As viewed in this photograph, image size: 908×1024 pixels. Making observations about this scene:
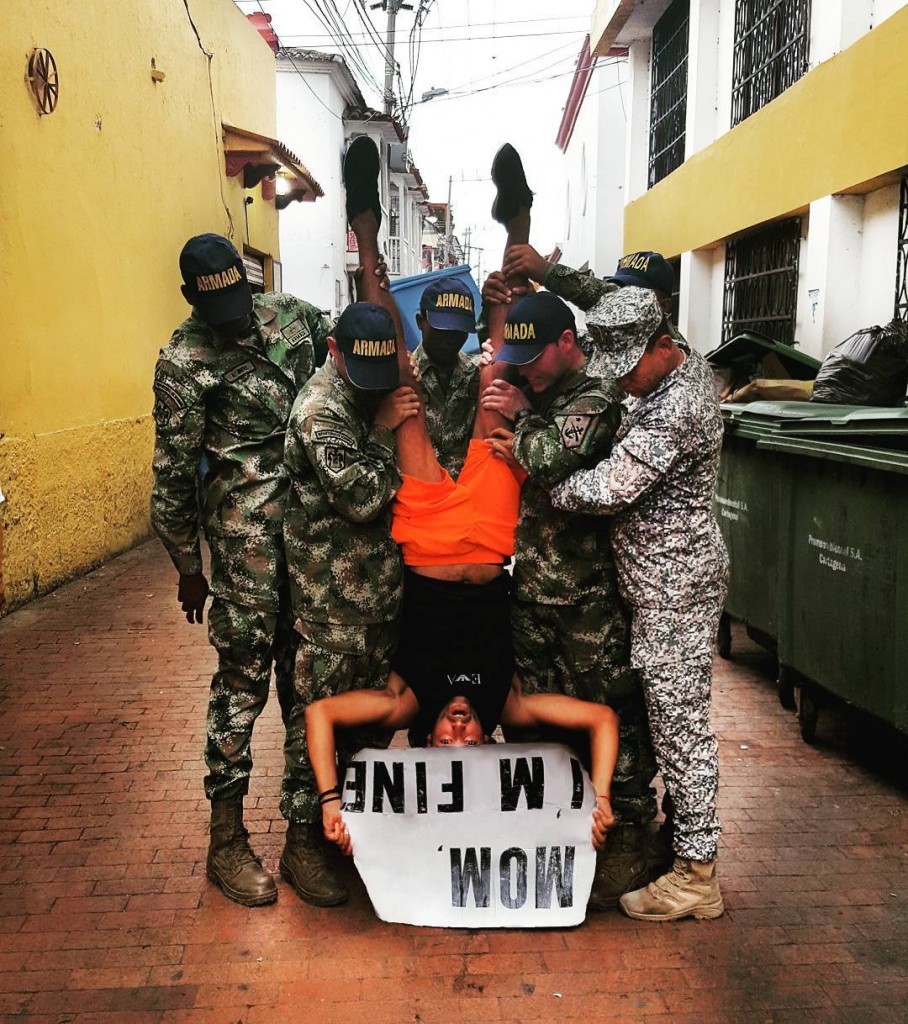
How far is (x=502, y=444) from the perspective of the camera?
308cm

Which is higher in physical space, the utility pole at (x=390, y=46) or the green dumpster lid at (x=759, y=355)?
the utility pole at (x=390, y=46)

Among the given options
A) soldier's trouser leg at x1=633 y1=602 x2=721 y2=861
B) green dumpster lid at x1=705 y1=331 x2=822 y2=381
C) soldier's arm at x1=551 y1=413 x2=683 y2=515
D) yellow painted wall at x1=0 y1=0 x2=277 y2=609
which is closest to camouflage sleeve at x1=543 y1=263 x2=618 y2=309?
soldier's arm at x1=551 y1=413 x2=683 y2=515

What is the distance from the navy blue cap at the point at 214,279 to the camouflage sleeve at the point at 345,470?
555 mm

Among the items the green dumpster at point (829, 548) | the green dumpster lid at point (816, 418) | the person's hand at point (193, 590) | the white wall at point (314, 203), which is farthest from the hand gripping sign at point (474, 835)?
the white wall at point (314, 203)

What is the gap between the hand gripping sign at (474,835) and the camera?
3.03 metres

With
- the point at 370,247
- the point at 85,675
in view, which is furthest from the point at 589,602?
the point at 85,675

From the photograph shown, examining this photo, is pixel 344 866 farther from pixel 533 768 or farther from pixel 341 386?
pixel 341 386

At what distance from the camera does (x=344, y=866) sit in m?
3.42

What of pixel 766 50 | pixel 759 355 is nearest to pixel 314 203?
pixel 766 50

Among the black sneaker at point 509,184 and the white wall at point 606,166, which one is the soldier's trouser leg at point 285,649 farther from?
the white wall at point 606,166

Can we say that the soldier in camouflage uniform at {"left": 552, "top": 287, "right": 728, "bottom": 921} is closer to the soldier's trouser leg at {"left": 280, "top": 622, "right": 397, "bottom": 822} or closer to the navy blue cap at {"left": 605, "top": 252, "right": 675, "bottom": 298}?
the soldier's trouser leg at {"left": 280, "top": 622, "right": 397, "bottom": 822}

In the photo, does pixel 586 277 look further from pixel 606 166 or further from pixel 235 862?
pixel 606 166

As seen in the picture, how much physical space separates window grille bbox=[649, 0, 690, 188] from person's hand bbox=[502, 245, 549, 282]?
9902mm

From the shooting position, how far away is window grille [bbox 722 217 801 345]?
877 cm
